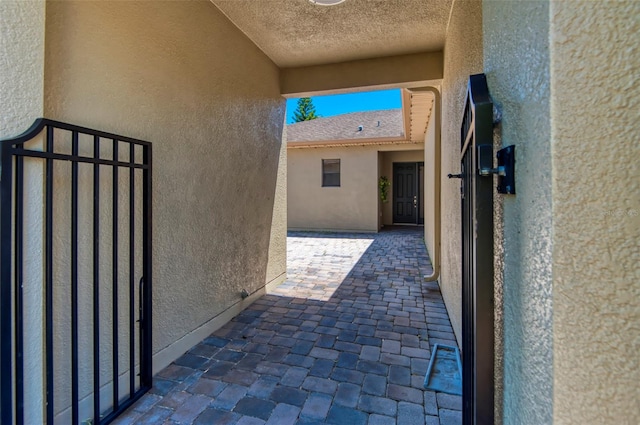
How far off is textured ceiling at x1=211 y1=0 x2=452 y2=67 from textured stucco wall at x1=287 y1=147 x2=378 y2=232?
6278 mm

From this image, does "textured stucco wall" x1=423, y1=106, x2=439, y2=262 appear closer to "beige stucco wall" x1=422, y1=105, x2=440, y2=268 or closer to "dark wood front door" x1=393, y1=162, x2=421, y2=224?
"beige stucco wall" x1=422, y1=105, x2=440, y2=268

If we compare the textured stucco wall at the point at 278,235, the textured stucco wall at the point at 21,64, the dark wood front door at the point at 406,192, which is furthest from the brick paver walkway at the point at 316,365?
the dark wood front door at the point at 406,192

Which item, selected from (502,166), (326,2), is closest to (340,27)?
(326,2)

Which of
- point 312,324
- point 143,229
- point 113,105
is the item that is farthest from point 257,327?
point 113,105

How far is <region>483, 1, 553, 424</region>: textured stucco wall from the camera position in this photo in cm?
73

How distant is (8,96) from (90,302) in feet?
3.79

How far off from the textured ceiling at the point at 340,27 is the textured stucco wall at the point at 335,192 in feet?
20.6

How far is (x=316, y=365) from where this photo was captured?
2.49 meters

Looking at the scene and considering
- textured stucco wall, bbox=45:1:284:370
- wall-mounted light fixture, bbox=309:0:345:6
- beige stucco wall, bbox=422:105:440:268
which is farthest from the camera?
beige stucco wall, bbox=422:105:440:268

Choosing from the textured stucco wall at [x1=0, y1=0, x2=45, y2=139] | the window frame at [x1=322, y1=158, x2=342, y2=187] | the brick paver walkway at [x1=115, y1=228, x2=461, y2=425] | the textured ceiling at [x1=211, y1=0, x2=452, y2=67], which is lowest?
the brick paver walkway at [x1=115, y1=228, x2=461, y2=425]

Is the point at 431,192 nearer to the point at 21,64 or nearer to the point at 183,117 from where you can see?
the point at 183,117

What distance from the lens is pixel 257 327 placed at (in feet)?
10.5

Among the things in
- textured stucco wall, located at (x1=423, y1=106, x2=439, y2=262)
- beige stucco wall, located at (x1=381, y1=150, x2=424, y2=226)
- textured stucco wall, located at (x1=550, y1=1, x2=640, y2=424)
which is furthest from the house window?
textured stucco wall, located at (x1=550, y1=1, x2=640, y2=424)

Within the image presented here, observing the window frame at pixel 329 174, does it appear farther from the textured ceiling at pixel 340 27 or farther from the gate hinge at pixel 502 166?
the gate hinge at pixel 502 166
